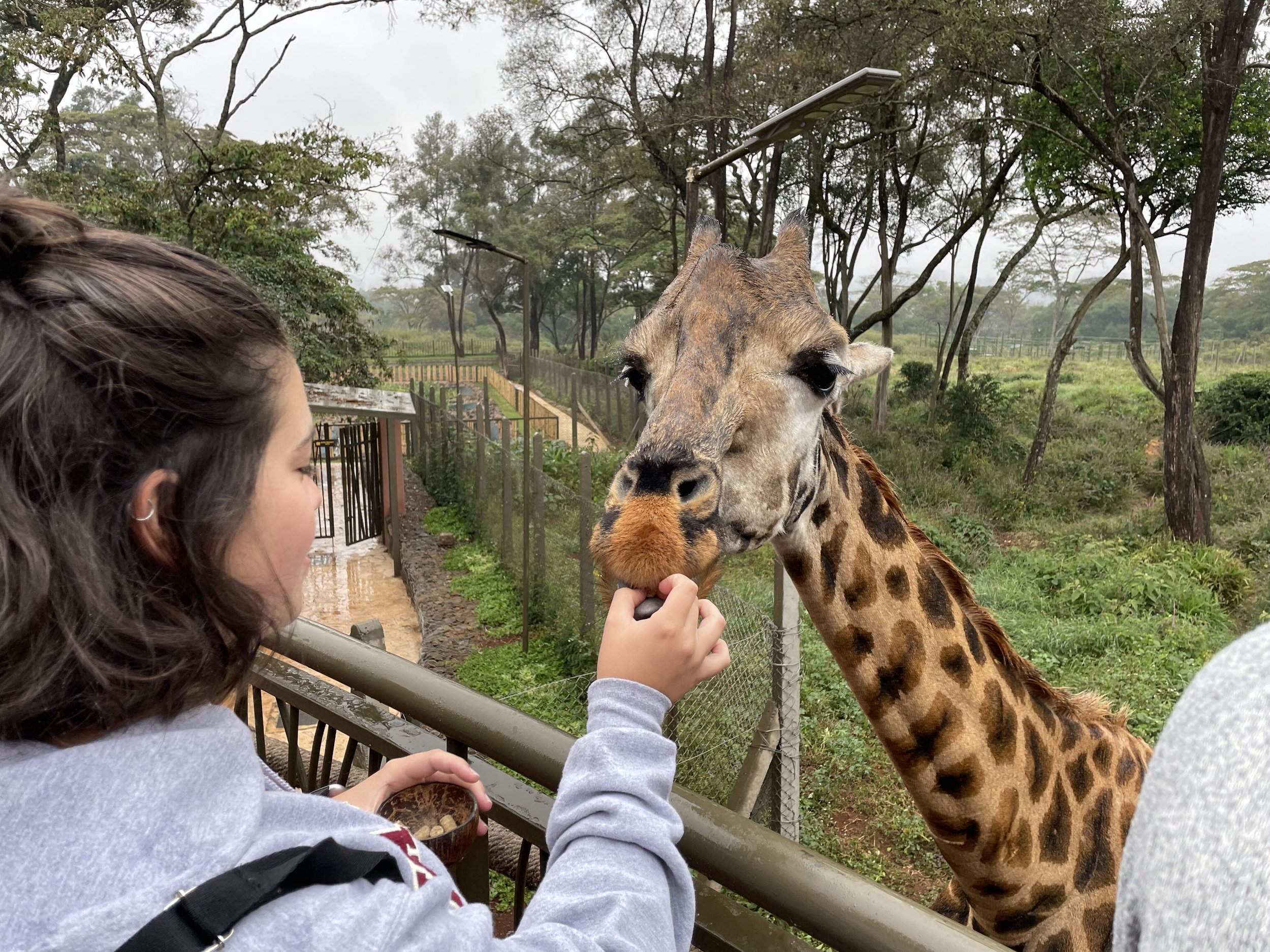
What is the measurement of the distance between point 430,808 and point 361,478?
11496mm

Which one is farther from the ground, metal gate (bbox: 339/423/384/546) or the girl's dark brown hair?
the girl's dark brown hair

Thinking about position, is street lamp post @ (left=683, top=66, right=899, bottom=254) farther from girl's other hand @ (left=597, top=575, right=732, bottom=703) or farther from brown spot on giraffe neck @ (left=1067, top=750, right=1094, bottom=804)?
brown spot on giraffe neck @ (left=1067, top=750, right=1094, bottom=804)

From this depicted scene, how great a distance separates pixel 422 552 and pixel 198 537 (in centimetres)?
1057

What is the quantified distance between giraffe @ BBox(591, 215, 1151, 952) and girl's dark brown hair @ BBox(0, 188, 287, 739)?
78 cm

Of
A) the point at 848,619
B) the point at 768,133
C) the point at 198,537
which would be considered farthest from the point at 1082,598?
the point at 198,537

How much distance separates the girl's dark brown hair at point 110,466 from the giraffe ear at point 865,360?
136cm

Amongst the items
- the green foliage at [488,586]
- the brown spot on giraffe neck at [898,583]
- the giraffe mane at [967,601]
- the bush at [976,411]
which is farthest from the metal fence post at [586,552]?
the bush at [976,411]

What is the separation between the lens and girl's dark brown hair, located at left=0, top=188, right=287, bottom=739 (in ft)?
2.20

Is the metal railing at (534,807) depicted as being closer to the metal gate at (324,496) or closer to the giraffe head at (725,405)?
the giraffe head at (725,405)

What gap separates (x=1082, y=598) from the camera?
23.4 ft

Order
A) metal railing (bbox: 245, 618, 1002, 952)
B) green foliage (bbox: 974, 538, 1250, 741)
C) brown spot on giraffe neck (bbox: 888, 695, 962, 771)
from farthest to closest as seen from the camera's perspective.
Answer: green foliage (bbox: 974, 538, 1250, 741) < brown spot on giraffe neck (bbox: 888, 695, 962, 771) < metal railing (bbox: 245, 618, 1002, 952)

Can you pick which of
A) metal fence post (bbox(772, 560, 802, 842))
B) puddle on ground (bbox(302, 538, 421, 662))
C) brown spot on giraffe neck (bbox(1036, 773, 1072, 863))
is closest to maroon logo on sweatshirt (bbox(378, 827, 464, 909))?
brown spot on giraffe neck (bbox(1036, 773, 1072, 863))

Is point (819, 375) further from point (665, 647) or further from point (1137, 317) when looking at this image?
point (1137, 317)

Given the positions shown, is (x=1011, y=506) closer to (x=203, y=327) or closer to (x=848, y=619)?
(x=848, y=619)
